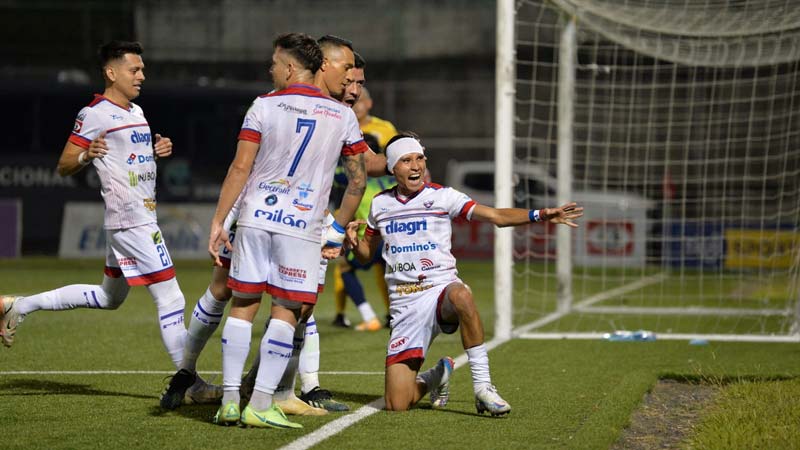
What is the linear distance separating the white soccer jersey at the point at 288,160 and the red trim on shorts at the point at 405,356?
1091 millimetres

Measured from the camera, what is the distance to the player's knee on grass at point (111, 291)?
7.25 meters

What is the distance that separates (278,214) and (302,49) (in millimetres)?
831

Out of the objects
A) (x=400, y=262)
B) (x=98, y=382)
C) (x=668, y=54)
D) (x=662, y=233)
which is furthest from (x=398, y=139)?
(x=662, y=233)

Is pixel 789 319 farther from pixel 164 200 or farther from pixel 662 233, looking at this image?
pixel 164 200

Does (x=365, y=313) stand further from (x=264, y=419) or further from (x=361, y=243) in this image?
(x=264, y=419)

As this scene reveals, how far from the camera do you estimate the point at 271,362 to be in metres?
5.89

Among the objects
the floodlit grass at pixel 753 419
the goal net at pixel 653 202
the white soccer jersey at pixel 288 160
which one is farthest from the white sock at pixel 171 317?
the goal net at pixel 653 202

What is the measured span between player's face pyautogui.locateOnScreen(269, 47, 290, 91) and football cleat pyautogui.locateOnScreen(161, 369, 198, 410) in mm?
1742

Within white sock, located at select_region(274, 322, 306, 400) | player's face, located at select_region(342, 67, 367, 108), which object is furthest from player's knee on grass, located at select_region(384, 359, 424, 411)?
player's face, located at select_region(342, 67, 367, 108)

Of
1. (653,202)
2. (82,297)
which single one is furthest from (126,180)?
(653,202)

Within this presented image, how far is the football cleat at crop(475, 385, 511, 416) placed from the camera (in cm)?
633

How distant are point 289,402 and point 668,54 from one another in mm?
7394

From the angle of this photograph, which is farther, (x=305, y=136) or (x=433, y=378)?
(x=433, y=378)

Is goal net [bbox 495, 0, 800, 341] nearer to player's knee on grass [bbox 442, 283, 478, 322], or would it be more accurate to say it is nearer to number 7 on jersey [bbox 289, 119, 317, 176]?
player's knee on grass [bbox 442, 283, 478, 322]
